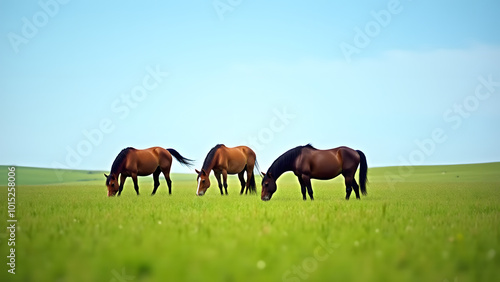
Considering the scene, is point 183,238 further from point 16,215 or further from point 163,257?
point 16,215

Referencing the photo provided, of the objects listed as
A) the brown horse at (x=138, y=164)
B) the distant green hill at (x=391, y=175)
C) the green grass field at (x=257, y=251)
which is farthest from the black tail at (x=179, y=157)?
the distant green hill at (x=391, y=175)

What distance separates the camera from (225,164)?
21.7 meters

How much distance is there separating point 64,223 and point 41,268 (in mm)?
4042

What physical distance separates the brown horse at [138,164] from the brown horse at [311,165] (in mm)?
7465

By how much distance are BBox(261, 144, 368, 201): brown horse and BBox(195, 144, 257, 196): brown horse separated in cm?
391

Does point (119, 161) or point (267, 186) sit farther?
point (119, 161)

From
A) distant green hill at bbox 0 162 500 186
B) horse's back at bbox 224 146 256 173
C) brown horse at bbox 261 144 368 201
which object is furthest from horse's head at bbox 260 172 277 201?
distant green hill at bbox 0 162 500 186

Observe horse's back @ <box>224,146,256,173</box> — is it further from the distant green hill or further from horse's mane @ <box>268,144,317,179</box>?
the distant green hill

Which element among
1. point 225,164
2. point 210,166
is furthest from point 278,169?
point 225,164

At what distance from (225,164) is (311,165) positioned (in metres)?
6.08

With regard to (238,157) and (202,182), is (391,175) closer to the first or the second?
(238,157)

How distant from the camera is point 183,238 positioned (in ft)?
21.0

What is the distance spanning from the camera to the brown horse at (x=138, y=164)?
1947 cm

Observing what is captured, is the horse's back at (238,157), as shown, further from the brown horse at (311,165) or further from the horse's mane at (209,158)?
the brown horse at (311,165)
